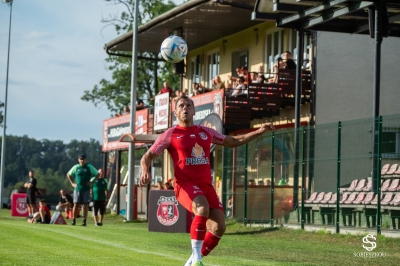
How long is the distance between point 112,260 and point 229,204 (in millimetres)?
14449

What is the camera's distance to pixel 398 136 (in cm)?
1909

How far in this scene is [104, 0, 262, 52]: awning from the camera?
3116cm

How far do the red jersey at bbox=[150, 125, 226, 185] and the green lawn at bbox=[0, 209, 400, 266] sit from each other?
6.91 ft

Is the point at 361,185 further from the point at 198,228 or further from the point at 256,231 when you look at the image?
the point at 198,228

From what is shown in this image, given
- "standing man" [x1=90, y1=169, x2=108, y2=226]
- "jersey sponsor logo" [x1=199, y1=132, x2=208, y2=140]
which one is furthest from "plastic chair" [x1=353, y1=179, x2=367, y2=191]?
"standing man" [x1=90, y1=169, x2=108, y2=226]

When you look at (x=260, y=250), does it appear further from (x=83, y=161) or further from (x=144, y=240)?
(x=83, y=161)

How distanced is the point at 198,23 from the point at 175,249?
18689 mm

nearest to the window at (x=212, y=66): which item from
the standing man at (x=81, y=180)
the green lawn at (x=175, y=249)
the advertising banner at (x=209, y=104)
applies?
the advertising banner at (x=209, y=104)

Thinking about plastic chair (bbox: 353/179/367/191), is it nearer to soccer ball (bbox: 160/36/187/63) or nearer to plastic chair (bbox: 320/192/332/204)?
plastic chair (bbox: 320/192/332/204)

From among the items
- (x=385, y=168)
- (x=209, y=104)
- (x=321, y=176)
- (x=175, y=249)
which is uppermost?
(x=209, y=104)

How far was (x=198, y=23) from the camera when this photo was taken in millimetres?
34844

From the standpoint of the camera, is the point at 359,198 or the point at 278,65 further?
the point at 278,65

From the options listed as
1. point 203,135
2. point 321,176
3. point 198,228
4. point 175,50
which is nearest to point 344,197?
point 321,176

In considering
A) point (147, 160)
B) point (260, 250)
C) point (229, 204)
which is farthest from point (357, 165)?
point (147, 160)
